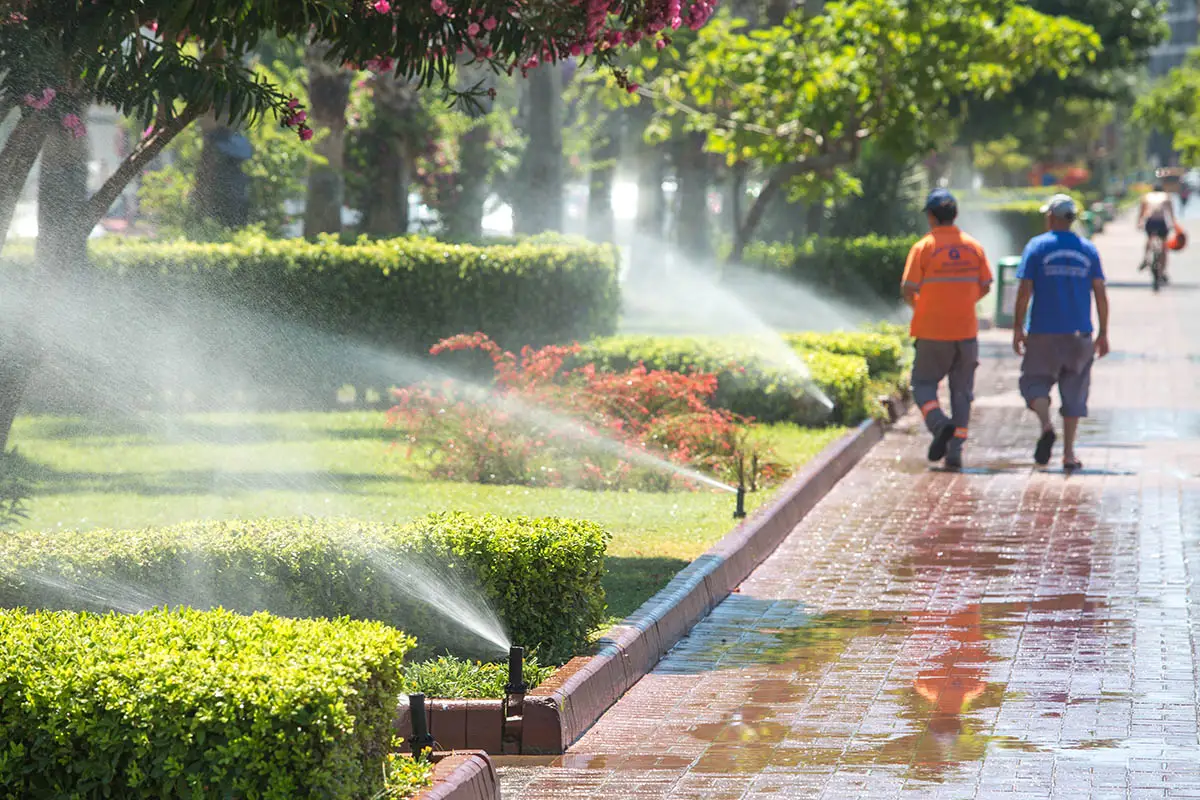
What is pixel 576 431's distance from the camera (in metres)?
12.6

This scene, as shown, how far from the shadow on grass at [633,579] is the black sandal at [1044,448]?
4502mm

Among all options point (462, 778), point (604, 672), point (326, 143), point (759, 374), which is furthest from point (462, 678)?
point (326, 143)

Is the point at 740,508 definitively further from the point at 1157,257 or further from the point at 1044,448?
the point at 1157,257

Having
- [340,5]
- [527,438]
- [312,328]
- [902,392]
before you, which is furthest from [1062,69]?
[340,5]

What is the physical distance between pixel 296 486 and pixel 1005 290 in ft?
49.2

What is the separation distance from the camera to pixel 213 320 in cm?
1616

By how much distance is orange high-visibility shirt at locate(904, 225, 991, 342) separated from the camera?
12828 mm

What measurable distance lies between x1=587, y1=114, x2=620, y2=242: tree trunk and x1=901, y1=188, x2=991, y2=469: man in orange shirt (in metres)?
26.7

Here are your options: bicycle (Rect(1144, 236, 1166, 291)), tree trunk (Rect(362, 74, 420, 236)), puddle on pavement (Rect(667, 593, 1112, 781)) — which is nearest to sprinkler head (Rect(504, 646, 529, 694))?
puddle on pavement (Rect(667, 593, 1112, 781))

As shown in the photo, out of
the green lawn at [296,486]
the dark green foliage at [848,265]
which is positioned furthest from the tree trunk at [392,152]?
the green lawn at [296,486]

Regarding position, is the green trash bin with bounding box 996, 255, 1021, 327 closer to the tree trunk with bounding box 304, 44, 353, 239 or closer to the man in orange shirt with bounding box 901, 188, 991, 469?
the tree trunk with bounding box 304, 44, 353, 239

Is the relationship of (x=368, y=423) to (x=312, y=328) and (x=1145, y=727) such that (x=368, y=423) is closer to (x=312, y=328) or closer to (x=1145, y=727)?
(x=312, y=328)

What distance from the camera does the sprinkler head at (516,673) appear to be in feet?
20.3

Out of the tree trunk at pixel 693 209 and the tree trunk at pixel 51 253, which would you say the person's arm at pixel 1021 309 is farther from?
the tree trunk at pixel 693 209
